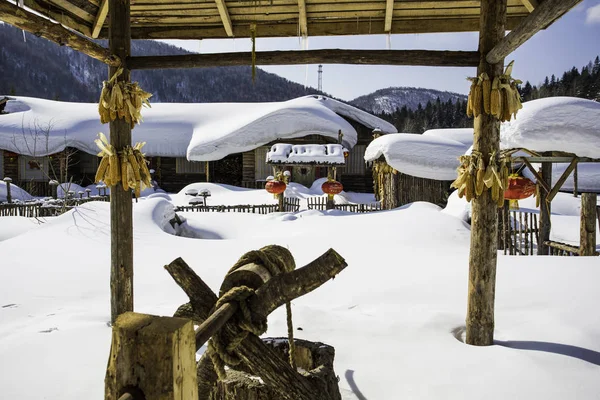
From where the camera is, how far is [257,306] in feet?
5.10

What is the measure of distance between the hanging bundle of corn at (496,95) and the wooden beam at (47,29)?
11.5 ft

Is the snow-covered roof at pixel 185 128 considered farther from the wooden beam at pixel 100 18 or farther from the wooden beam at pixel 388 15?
the wooden beam at pixel 388 15

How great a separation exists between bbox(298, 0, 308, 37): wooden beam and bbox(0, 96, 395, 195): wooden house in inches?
815

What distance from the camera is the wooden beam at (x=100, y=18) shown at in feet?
14.2

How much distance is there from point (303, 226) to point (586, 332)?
26.0 feet

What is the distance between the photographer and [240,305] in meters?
1.55

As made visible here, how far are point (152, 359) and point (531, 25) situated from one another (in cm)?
316

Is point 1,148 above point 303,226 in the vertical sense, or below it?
above

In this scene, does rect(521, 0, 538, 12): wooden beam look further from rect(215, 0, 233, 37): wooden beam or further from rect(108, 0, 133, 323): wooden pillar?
rect(108, 0, 133, 323): wooden pillar

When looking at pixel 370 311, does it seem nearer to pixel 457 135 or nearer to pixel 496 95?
pixel 496 95

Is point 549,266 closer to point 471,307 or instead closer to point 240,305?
point 471,307

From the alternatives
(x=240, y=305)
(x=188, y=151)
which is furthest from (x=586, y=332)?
(x=188, y=151)

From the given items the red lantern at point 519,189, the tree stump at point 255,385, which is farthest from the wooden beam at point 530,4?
the tree stump at point 255,385

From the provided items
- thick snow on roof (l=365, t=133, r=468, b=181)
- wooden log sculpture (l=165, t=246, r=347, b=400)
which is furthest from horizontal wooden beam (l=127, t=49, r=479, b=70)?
thick snow on roof (l=365, t=133, r=468, b=181)
